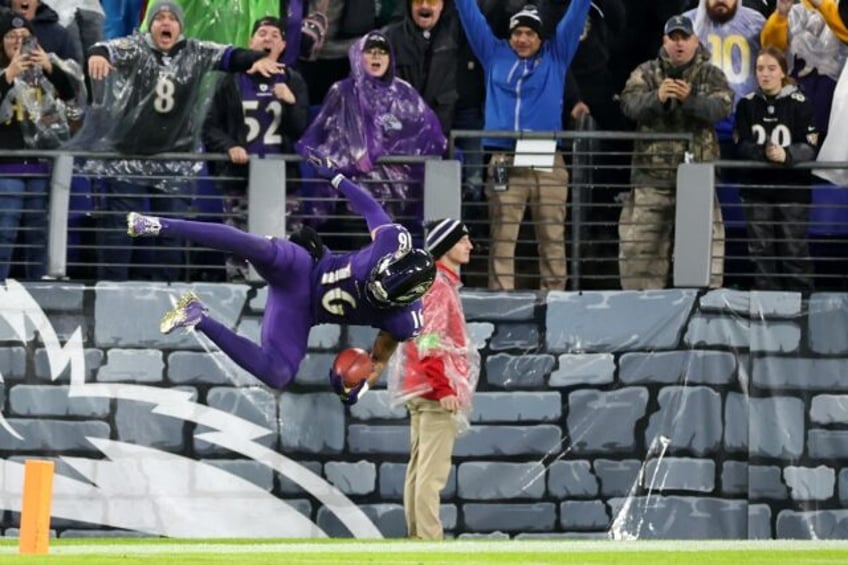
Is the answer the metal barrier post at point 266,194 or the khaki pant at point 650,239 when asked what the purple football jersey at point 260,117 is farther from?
the khaki pant at point 650,239

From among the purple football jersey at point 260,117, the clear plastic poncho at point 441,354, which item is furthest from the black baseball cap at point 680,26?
the purple football jersey at point 260,117

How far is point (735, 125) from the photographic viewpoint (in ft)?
55.9

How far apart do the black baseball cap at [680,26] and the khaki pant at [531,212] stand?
126cm

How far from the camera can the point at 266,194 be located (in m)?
16.7

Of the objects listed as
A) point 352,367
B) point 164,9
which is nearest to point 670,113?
point 352,367

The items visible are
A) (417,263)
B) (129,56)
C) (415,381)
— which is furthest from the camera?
(129,56)

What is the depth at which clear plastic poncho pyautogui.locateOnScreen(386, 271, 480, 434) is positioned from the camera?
15.6 metres

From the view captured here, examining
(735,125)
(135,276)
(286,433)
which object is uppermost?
(735,125)

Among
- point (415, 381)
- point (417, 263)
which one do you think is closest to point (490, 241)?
point (415, 381)

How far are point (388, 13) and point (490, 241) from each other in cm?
201

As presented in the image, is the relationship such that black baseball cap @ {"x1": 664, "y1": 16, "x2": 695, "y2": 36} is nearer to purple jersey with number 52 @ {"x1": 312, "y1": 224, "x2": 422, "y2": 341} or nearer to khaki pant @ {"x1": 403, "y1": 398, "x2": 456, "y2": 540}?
purple jersey with number 52 @ {"x1": 312, "y1": 224, "x2": 422, "y2": 341}

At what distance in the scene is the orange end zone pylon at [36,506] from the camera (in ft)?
39.7

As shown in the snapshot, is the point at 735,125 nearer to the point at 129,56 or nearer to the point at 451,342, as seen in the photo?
the point at 451,342

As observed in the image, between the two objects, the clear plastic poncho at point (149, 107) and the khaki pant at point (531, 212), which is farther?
the khaki pant at point (531, 212)
